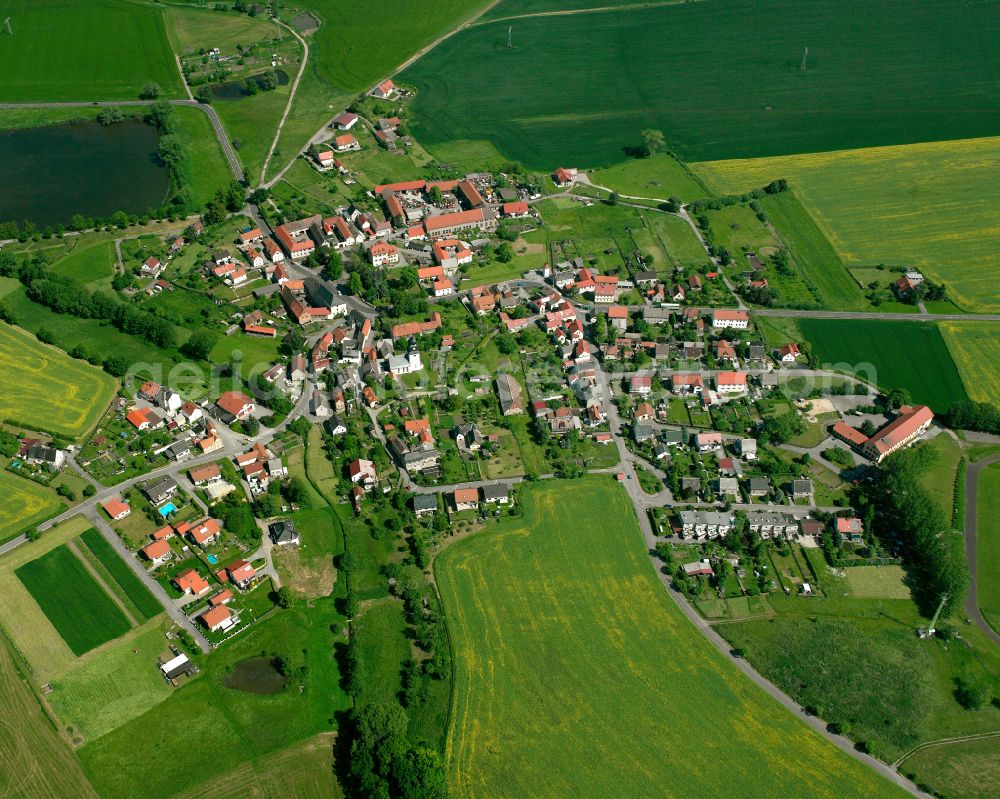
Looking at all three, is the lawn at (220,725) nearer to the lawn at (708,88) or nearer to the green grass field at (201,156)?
the green grass field at (201,156)

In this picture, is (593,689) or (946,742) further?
(593,689)

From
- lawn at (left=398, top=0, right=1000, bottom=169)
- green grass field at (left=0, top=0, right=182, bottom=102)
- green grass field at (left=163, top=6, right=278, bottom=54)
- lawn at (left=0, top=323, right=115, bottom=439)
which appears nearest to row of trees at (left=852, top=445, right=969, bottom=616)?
lawn at (left=398, top=0, right=1000, bottom=169)

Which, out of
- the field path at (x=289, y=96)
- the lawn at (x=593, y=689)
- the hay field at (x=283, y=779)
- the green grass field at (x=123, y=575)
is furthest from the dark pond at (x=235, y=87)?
the hay field at (x=283, y=779)

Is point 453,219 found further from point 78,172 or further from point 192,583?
point 192,583

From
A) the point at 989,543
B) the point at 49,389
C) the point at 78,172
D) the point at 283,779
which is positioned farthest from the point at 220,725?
the point at 78,172

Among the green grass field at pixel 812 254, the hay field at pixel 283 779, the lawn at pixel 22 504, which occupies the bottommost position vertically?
the hay field at pixel 283 779

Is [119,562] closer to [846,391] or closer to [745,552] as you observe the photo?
[745,552]
